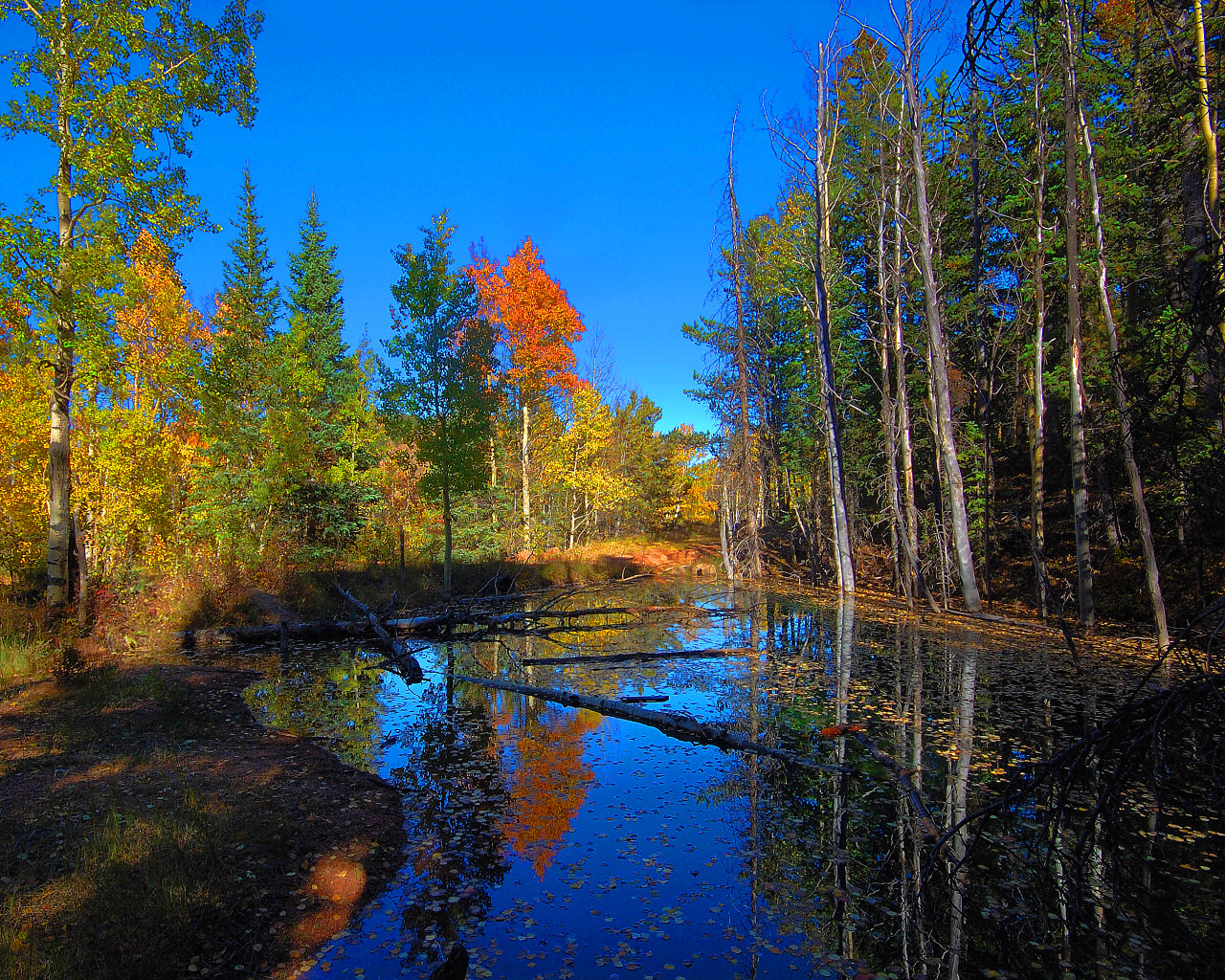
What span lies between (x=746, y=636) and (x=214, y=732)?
10999mm

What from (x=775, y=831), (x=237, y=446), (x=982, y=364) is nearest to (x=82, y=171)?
(x=237, y=446)

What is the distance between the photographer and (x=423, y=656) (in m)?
14.1

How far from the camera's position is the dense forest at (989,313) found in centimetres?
1321

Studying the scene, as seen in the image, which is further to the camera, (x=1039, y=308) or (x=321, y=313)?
(x=321, y=313)

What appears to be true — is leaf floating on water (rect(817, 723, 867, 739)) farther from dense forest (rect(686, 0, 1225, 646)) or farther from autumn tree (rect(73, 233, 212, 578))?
autumn tree (rect(73, 233, 212, 578))

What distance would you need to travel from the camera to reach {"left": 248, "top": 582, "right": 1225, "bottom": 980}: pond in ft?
13.1

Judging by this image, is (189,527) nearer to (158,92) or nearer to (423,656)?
(423,656)

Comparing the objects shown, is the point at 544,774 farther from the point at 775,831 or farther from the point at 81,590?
the point at 81,590

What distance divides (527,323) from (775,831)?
2694cm

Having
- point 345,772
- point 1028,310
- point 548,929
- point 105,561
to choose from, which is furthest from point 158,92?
point 1028,310

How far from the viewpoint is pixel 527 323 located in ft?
96.6

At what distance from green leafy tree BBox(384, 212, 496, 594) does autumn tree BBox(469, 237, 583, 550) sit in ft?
27.8

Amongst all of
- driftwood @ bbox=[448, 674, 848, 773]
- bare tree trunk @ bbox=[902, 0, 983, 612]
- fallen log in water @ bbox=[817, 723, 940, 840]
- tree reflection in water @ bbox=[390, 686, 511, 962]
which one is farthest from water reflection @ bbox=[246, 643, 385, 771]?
bare tree trunk @ bbox=[902, 0, 983, 612]

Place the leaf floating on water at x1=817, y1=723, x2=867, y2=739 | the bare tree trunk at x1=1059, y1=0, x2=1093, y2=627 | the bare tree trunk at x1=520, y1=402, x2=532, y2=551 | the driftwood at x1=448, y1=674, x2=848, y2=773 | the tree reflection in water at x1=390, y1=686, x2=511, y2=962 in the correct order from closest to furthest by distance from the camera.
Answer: the tree reflection in water at x1=390, y1=686, x2=511, y2=962 < the driftwood at x1=448, y1=674, x2=848, y2=773 < the leaf floating on water at x1=817, y1=723, x2=867, y2=739 < the bare tree trunk at x1=1059, y1=0, x2=1093, y2=627 < the bare tree trunk at x1=520, y1=402, x2=532, y2=551
